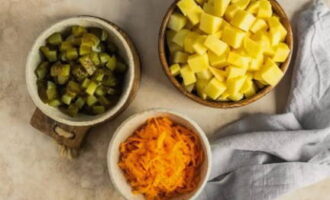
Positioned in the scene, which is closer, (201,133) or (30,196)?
(201,133)

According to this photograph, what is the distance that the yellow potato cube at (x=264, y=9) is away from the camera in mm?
1229

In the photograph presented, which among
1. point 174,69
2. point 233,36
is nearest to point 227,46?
point 233,36

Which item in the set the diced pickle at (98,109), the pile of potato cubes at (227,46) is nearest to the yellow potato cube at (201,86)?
the pile of potato cubes at (227,46)

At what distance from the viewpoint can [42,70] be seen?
1256mm

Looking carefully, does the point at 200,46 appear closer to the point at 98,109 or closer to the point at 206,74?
the point at 206,74

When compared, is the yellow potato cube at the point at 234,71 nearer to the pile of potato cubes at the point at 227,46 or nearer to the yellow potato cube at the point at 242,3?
the pile of potato cubes at the point at 227,46

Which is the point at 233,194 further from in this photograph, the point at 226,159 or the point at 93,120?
the point at 93,120

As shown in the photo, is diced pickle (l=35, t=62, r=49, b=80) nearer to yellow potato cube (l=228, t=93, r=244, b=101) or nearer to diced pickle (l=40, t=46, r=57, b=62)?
diced pickle (l=40, t=46, r=57, b=62)

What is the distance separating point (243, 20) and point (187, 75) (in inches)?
6.4

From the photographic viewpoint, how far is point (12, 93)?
1.39 m

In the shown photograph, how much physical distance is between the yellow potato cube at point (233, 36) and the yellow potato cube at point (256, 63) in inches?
1.7

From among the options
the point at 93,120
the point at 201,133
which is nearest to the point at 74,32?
the point at 93,120

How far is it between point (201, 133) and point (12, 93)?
0.47m

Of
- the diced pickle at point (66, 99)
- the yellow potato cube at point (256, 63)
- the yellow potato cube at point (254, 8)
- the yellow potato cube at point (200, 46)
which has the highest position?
the yellow potato cube at point (254, 8)
